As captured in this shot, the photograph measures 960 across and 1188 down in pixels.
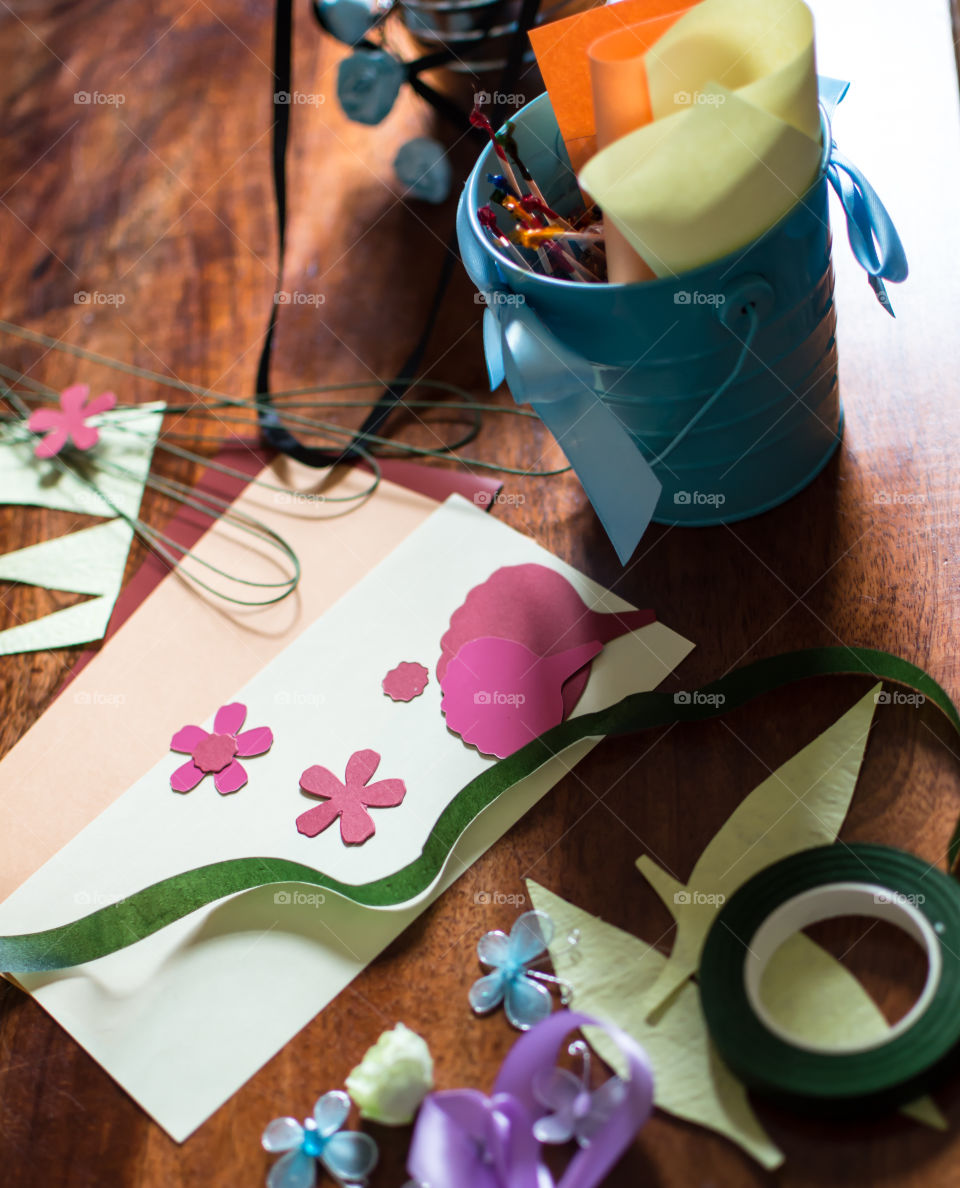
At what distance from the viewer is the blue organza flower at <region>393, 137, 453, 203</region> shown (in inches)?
40.3

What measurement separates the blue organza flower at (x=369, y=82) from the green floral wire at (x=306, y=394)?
11.2 inches

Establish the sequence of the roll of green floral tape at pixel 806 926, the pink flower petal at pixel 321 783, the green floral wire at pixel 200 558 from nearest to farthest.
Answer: the roll of green floral tape at pixel 806 926, the pink flower petal at pixel 321 783, the green floral wire at pixel 200 558

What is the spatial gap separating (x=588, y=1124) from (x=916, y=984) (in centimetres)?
18

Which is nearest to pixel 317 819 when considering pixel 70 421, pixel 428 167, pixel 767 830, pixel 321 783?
pixel 321 783

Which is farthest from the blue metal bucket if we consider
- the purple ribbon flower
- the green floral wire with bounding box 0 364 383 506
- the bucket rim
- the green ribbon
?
the purple ribbon flower

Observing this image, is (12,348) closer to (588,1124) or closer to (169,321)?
(169,321)

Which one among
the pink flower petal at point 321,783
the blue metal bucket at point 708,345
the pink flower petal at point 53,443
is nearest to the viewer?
the blue metal bucket at point 708,345

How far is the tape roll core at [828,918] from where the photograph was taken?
0.53 metres

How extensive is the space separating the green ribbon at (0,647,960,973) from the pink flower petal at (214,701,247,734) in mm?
103

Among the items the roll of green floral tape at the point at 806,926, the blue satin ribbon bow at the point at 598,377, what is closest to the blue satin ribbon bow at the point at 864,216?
the blue satin ribbon bow at the point at 598,377

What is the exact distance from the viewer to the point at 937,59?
3.19 feet

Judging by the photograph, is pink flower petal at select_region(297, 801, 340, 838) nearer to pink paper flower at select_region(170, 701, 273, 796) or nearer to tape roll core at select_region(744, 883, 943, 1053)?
pink paper flower at select_region(170, 701, 273, 796)

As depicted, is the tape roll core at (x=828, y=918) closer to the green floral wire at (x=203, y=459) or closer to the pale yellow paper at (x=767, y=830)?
the pale yellow paper at (x=767, y=830)

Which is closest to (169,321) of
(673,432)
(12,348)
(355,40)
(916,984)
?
(12,348)
